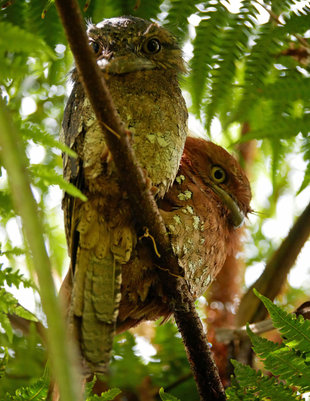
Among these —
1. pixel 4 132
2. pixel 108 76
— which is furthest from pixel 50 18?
pixel 4 132

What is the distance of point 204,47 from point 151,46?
228mm

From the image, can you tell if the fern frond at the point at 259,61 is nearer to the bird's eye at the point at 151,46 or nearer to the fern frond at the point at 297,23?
the fern frond at the point at 297,23

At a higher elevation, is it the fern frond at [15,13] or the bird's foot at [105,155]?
the fern frond at [15,13]

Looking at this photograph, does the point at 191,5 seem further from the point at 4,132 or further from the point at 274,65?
the point at 4,132

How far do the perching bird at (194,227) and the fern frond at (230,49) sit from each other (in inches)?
13.1

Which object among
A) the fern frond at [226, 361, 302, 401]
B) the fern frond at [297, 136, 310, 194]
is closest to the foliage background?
the fern frond at [297, 136, 310, 194]

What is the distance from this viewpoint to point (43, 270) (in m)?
0.64

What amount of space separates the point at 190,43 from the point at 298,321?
4.21 feet

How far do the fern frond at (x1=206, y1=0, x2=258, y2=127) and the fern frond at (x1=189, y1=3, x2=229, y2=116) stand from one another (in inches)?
1.4

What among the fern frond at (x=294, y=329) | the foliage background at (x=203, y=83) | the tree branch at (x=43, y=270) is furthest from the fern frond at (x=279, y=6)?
the tree branch at (x=43, y=270)

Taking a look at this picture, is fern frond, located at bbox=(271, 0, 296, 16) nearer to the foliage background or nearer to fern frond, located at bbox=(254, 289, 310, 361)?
the foliage background

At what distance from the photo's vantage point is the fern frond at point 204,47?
6.91ft

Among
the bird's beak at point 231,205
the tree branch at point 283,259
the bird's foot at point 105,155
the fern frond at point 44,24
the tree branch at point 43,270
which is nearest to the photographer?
the tree branch at point 43,270

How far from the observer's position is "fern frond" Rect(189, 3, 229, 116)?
2.11m
